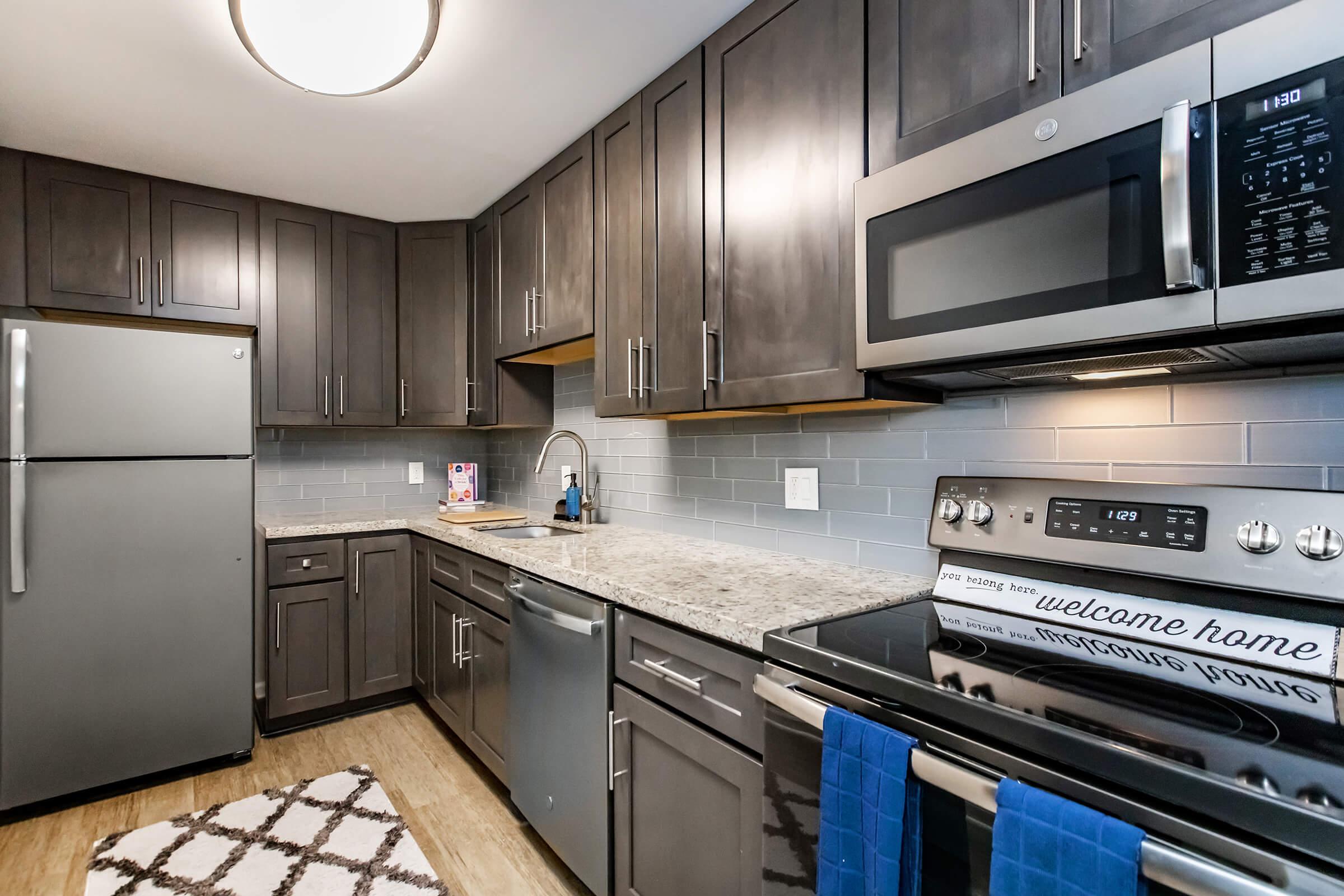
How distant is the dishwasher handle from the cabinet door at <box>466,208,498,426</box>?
1.32m

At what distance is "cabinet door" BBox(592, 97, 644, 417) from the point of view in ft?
6.54

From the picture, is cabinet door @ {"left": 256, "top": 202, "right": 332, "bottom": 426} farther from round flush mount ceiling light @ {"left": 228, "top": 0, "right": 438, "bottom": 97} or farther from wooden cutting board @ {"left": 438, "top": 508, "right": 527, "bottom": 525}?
round flush mount ceiling light @ {"left": 228, "top": 0, "right": 438, "bottom": 97}

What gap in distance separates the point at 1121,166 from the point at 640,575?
3.99 feet

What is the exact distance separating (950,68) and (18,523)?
2910mm

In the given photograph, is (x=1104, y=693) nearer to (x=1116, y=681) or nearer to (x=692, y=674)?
(x=1116, y=681)

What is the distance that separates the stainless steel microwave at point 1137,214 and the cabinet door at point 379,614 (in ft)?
7.95

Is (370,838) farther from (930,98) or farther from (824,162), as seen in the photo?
(930,98)

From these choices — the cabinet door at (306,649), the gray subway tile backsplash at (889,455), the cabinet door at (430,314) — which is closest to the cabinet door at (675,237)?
the gray subway tile backsplash at (889,455)

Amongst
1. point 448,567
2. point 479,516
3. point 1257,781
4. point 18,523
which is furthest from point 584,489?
point 1257,781

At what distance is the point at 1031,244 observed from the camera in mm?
1060

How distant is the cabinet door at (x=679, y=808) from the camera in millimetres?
1189

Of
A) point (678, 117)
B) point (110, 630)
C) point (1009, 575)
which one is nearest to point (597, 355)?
point (678, 117)

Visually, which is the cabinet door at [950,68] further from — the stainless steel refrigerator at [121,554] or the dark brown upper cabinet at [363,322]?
the dark brown upper cabinet at [363,322]

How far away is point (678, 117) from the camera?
1851 millimetres
